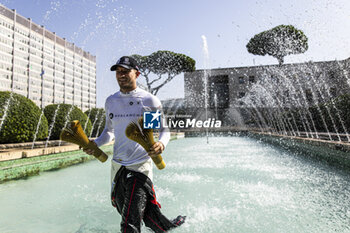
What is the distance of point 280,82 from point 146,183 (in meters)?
38.7

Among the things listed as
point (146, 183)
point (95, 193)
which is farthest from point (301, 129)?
point (146, 183)

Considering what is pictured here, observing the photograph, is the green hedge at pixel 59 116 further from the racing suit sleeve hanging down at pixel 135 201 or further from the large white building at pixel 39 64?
the large white building at pixel 39 64

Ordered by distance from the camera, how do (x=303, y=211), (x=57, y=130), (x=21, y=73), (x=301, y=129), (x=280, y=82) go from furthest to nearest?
(x=21, y=73) → (x=280, y=82) → (x=301, y=129) → (x=57, y=130) → (x=303, y=211)

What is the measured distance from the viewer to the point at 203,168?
5.75 meters

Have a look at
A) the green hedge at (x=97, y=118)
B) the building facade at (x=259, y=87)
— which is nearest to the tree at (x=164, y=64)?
the building facade at (x=259, y=87)

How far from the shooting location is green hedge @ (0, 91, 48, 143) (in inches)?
323

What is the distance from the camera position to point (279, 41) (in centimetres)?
3741

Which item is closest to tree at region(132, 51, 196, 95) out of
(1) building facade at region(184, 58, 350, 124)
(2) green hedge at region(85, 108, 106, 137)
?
(1) building facade at region(184, 58, 350, 124)

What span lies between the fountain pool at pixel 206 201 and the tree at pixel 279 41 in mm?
32298

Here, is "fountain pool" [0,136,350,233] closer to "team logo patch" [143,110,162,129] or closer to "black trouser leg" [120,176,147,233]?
"black trouser leg" [120,176,147,233]

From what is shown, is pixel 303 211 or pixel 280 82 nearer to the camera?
pixel 303 211

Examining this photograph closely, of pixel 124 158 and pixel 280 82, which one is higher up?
pixel 280 82

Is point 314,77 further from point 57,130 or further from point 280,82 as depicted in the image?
point 57,130

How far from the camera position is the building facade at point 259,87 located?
32.6 meters
